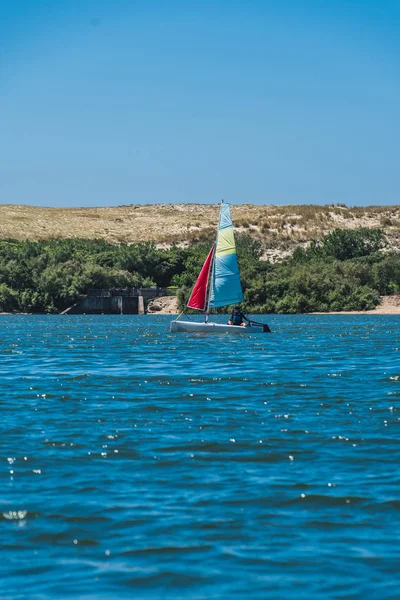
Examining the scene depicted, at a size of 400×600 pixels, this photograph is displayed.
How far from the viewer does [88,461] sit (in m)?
16.0

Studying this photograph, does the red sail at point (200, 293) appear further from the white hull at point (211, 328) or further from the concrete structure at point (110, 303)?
the concrete structure at point (110, 303)

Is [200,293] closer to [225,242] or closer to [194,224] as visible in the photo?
[225,242]

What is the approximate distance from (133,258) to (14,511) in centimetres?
10389

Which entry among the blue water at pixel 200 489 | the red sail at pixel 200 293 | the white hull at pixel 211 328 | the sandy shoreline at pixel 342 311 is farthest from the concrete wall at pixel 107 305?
the blue water at pixel 200 489

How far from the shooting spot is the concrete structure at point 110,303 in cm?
10644

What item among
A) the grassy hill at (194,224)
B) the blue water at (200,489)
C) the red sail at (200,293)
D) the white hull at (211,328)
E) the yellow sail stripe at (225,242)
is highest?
the grassy hill at (194,224)

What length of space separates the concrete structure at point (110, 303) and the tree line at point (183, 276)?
1.00 m

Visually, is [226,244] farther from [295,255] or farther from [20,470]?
[295,255]

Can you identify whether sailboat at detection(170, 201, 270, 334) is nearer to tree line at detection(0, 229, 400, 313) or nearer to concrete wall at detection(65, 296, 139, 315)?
tree line at detection(0, 229, 400, 313)

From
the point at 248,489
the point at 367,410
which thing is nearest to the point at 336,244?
the point at 367,410

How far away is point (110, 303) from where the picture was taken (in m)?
106

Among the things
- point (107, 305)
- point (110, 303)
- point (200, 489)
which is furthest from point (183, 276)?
point (200, 489)

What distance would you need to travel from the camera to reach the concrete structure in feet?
349

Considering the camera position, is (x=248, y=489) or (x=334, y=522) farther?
(x=248, y=489)
